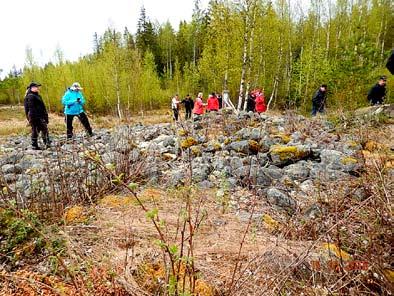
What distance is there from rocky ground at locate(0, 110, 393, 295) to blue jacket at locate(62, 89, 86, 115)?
2.35 m

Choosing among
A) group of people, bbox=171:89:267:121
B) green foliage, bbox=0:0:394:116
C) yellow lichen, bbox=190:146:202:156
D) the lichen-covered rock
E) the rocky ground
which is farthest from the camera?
green foliage, bbox=0:0:394:116

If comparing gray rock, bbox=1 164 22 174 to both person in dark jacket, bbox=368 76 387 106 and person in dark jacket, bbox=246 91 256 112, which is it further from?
person in dark jacket, bbox=246 91 256 112

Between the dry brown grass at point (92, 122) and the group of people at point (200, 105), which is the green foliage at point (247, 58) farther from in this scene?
the group of people at point (200, 105)

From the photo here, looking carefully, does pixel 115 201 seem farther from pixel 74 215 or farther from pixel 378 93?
pixel 378 93

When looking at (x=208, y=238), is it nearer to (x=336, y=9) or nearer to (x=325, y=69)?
(x=325, y=69)

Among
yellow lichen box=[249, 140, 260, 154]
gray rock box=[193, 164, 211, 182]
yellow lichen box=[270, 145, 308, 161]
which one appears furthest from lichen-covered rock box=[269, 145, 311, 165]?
gray rock box=[193, 164, 211, 182]

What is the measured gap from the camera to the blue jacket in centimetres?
812

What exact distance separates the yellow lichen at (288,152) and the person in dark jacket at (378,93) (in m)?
6.67

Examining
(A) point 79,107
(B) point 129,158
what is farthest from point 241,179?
(A) point 79,107

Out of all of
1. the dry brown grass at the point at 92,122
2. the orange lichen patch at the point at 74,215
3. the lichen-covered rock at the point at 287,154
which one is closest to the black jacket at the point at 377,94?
the lichen-covered rock at the point at 287,154

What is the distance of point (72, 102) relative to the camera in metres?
8.16

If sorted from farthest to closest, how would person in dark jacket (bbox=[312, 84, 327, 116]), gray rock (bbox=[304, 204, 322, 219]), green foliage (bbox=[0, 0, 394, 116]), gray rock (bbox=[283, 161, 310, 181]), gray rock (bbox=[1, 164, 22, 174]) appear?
green foliage (bbox=[0, 0, 394, 116]) → person in dark jacket (bbox=[312, 84, 327, 116]) → gray rock (bbox=[1, 164, 22, 174]) → gray rock (bbox=[283, 161, 310, 181]) → gray rock (bbox=[304, 204, 322, 219])

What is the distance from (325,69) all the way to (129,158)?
15148mm

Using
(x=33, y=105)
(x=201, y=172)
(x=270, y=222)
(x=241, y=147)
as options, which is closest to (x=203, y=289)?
(x=270, y=222)
